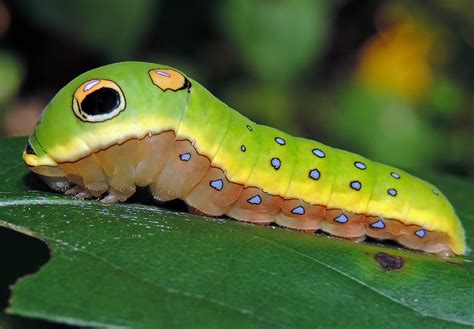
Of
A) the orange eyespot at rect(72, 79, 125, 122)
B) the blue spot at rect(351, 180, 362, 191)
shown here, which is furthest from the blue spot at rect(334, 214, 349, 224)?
the orange eyespot at rect(72, 79, 125, 122)

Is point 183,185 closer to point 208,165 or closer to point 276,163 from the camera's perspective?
point 208,165

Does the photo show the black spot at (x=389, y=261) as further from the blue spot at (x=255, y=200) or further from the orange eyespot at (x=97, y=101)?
the orange eyespot at (x=97, y=101)

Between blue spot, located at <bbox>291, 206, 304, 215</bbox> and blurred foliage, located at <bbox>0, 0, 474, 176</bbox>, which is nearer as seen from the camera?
blue spot, located at <bbox>291, 206, 304, 215</bbox>

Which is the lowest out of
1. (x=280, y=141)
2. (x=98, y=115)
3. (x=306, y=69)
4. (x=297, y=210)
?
(x=297, y=210)

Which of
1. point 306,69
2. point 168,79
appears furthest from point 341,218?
point 306,69

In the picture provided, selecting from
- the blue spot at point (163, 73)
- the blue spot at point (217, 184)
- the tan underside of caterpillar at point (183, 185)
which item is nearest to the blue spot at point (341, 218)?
the tan underside of caterpillar at point (183, 185)

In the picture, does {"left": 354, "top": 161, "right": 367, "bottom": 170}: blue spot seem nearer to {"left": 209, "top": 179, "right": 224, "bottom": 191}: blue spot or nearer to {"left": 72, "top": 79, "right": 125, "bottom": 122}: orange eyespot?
{"left": 209, "top": 179, "right": 224, "bottom": 191}: blue spot

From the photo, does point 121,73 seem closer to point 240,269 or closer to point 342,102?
point 240,269
